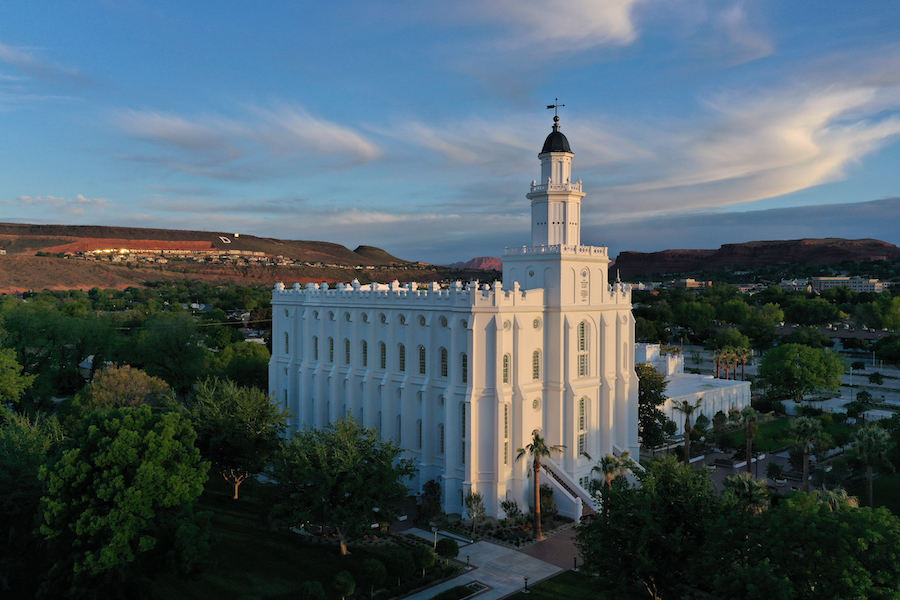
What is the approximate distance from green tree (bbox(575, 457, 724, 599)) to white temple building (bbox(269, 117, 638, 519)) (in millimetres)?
12053

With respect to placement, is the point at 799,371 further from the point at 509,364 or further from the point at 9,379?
the point at 9,379

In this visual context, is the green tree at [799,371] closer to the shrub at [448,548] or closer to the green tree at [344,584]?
the shrub at [448,548]

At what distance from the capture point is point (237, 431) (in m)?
36.2

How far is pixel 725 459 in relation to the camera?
1841 inches

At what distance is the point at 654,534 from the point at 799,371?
1951 inches

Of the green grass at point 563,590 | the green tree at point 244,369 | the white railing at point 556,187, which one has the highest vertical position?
the white railing at point 556,187

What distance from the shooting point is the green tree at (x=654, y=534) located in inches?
903

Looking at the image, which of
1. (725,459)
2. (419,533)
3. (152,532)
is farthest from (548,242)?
(152,532)

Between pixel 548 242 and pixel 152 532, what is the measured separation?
88.1 ft

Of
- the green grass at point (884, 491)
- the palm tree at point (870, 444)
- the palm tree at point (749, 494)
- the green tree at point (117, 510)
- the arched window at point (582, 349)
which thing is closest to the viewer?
the palm tree at point (749, 494)

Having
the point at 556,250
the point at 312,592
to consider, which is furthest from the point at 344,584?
the point at 556,250

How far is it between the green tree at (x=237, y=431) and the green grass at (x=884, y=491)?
35.1 metres

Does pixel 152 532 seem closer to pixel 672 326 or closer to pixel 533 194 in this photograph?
pixel 533 194

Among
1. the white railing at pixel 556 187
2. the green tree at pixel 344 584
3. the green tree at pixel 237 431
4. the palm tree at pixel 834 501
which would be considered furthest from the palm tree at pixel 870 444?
the green tree at pixel 237 431
